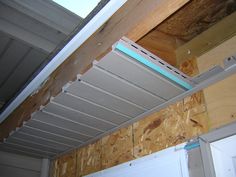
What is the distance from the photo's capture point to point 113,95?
1.64 metres

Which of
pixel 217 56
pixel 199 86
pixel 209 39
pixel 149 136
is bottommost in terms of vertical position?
pixel 149 136

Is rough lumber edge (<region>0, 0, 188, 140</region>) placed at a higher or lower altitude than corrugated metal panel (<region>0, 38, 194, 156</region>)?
higher

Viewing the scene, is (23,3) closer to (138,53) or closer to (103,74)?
(103,74)

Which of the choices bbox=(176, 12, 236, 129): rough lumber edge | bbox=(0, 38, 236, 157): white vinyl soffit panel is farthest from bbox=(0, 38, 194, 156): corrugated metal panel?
bbox=(176, 12, 236, 129): rough lumber edge

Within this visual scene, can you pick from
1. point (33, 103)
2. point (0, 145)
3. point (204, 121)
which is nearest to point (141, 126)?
point (204, 121)

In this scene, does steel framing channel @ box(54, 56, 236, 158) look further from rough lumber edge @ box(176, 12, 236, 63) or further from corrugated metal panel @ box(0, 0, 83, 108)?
corrugated metal panel @ box(0, 0, 83, 108)

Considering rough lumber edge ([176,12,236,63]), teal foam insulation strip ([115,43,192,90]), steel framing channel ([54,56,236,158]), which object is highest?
rough lumber edge ([176,12,236,63])

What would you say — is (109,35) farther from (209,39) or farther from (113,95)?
(209,39)

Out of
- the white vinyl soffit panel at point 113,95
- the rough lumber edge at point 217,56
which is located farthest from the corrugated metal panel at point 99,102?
the rough lumber edge at point 217,56

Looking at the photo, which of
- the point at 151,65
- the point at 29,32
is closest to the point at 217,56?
the point at 151,65

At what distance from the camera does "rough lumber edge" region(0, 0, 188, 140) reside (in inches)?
43.7

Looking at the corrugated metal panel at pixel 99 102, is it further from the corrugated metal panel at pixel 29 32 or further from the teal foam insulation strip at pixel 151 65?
the corrugated metal panel at pixel 29 32

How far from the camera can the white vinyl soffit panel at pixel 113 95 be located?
4.55ft

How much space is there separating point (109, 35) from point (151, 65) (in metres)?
0.26
